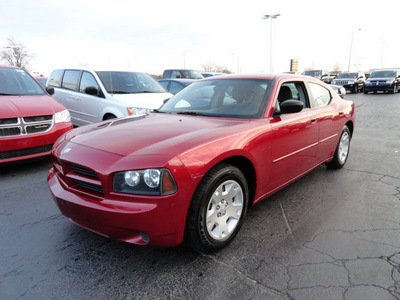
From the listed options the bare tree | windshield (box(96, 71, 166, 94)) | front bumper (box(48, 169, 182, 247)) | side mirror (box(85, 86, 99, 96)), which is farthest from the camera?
the bare tree

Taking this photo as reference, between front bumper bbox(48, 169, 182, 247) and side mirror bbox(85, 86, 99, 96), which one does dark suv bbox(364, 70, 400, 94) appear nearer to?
side mirror bbox(85, 86, 99, 96)

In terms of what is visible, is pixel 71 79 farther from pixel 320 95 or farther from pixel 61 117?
pixel 320 95

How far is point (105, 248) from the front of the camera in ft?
8.64

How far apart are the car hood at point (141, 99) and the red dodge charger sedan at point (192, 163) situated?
245 centimetres

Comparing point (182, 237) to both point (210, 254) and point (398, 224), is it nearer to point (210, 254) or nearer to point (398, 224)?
point (210, 254)

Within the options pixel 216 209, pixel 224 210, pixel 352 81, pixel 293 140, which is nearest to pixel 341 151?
pixel 293 140

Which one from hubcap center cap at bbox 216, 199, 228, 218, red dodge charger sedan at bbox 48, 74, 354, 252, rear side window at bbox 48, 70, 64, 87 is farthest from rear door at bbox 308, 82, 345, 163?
rear side window at bbox 48, 70, 64, 87

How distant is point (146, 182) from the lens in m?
2.09

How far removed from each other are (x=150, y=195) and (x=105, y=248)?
3.08ft

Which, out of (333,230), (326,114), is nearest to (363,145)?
(326,114)

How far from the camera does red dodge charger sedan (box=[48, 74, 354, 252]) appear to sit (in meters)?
2.11

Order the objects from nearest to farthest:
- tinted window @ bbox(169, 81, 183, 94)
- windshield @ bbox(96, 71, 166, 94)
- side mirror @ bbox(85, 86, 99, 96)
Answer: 1. side mirror @ bbox(85, 86, 99, 96)
2. windshield @ bbox(96, 71, 166, 94)
3. tinted window @ bbox(169, 81, 183, 94)

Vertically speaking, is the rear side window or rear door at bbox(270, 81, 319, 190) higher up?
the rear side window

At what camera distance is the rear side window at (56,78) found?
7863mm
